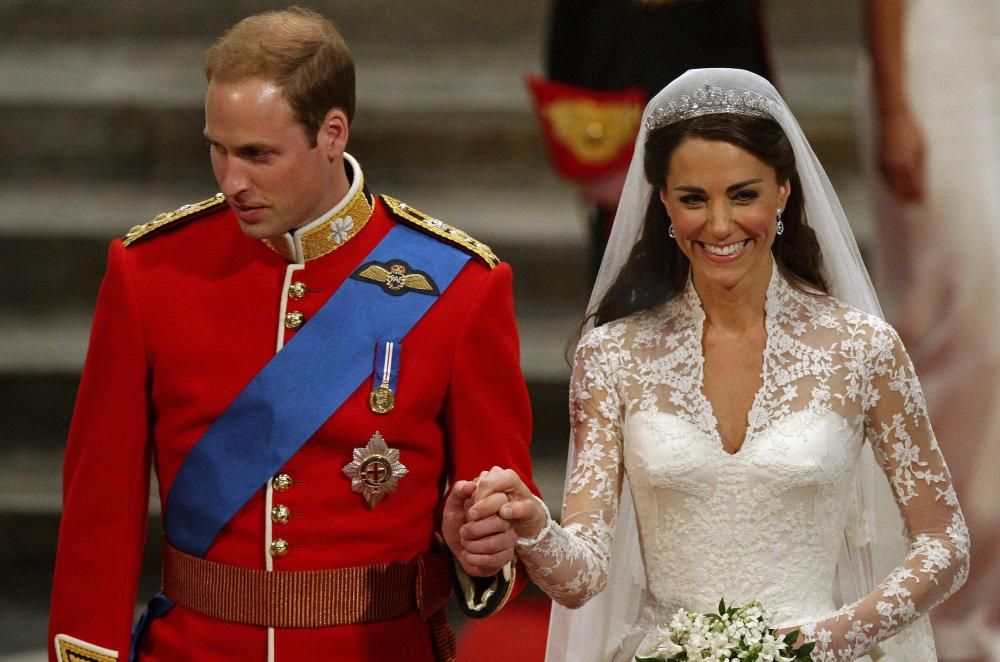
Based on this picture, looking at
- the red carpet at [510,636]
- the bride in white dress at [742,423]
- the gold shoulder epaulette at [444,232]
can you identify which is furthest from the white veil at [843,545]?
the red carpet at [510,636]

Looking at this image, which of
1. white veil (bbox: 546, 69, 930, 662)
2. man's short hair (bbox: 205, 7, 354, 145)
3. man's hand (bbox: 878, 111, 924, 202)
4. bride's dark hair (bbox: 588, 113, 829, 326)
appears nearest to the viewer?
man's short hair (bbox: 205, 7, 354, 145)

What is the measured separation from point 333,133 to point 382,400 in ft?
1.21

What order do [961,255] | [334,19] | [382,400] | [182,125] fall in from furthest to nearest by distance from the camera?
[334,19]
[182,125]
[961,255]
[382,400]

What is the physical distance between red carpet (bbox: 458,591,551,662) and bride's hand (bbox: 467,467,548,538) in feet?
6.47

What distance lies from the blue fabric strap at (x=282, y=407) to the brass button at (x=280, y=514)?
0.13 ft

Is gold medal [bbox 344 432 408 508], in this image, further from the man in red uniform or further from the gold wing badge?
the gold wing badge

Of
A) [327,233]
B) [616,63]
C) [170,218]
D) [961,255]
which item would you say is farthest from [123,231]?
[327,233]

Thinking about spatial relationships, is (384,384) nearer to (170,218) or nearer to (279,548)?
(279,548)

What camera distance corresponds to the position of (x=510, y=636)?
4.29 meters

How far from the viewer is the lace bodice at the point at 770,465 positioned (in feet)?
7.72

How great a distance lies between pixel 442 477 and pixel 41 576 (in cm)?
306

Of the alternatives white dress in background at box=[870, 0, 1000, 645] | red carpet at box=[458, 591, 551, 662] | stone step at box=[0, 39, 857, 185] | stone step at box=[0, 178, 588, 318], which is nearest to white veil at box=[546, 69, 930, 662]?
red carpet at box=[458, 591, 551, 662]

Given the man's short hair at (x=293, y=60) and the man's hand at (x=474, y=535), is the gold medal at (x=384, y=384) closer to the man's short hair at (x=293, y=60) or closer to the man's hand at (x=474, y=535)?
the man's hand at (x=474, y=535)

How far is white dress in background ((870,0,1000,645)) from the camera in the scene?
13.6 ft
